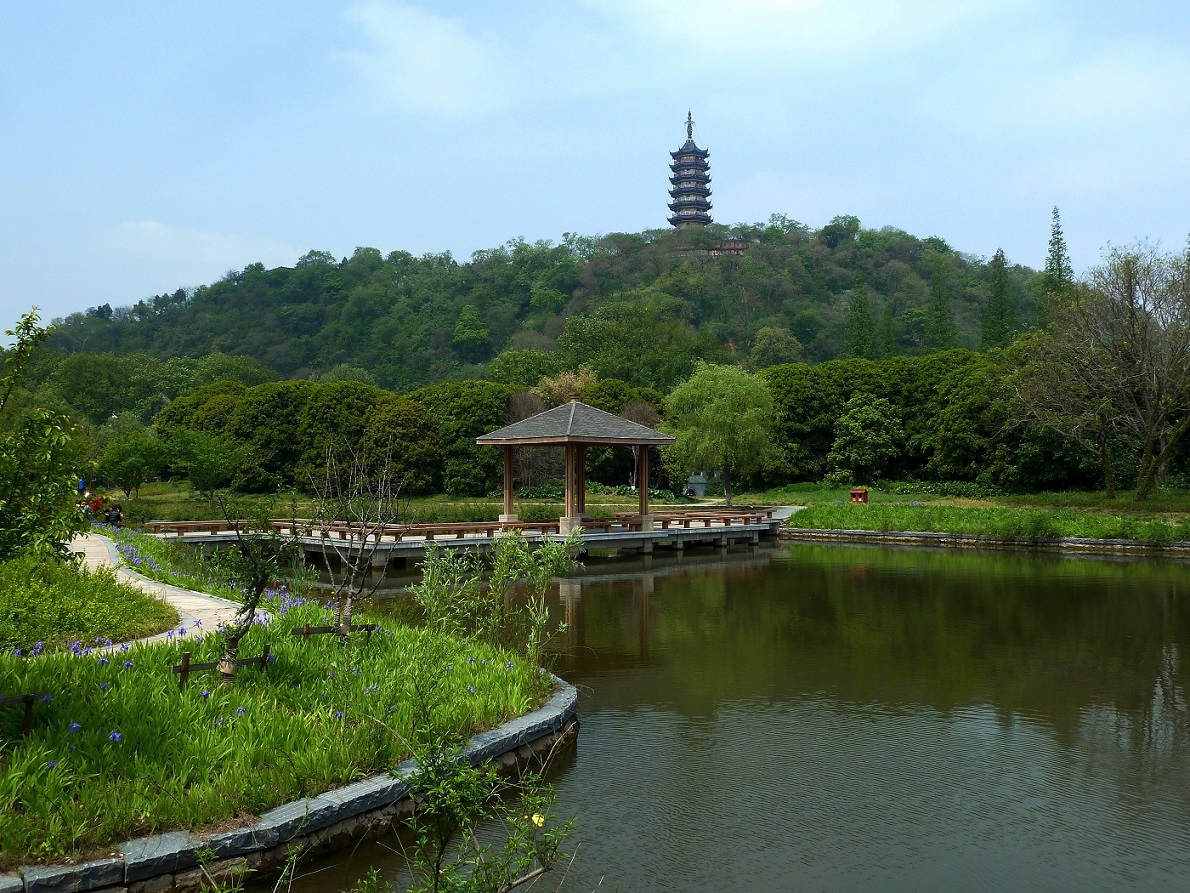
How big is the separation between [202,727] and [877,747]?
526 centimetres

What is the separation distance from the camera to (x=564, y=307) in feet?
252

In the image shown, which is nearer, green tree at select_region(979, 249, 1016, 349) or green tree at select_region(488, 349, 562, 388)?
green tree at select_region(979, 249, 1016, 349)

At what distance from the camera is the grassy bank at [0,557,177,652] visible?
26.7 ft

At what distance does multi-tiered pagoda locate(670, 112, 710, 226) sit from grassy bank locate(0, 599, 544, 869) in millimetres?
100858

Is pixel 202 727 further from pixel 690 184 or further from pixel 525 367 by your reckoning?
pixel 690 184

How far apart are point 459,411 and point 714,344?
21.5 m

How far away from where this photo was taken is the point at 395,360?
230 ft

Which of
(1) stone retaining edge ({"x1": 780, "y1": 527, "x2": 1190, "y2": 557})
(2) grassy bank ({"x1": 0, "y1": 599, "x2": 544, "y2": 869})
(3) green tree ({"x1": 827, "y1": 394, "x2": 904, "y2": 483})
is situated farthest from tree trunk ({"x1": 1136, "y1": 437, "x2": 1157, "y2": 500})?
(2) grassy bank ({"x1": 0, "y1": 599, "x2": 544, "y2": 869})

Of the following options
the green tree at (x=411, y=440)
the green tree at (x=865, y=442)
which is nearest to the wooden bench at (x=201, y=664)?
the green tree at (x=411, y=440)

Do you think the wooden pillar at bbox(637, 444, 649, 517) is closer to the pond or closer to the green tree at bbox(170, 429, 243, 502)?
the pond

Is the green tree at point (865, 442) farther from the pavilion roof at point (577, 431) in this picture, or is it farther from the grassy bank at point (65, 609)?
the grassy bank at point (65, 609)

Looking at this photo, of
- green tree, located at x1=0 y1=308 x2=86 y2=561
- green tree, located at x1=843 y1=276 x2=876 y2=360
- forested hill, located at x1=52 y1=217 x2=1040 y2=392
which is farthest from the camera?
forested hill, located at x1=52 y1=217 x2=1040 y2=392

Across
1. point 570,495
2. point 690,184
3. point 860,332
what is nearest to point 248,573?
point 570,495

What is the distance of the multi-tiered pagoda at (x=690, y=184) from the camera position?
105 meters
